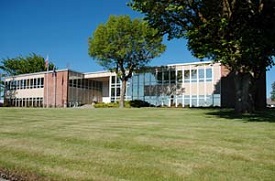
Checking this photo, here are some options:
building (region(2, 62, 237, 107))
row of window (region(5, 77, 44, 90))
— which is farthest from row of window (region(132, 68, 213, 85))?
row of window (region(5, 77, 44, 90))

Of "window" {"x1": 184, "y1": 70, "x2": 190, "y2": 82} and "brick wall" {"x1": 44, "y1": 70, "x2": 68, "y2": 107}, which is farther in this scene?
"brick wall" {"x1": 44, "y1": 70, "x2": 68, "y2": 107}

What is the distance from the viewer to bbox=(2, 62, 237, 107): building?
1571 inches

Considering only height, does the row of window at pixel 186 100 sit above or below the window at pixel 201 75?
below

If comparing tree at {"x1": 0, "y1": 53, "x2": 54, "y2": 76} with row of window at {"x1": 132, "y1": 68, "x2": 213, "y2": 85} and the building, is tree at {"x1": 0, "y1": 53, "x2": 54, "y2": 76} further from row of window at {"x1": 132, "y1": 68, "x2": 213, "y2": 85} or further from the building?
row of window at {"x1": 132, "y1": 68, "x2": 213, "y2": 85}

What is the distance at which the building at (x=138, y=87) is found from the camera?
39906mm

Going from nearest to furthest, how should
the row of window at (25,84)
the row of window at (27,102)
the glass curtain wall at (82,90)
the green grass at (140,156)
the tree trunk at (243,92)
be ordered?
the green grass at (140,156) → the tree trunk at (243,92) → the glass curtain wall at (82,90) → the row of window at (27,102) → the row of window at (25,84)

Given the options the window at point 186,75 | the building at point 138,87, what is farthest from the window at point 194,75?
the window at point 186,75

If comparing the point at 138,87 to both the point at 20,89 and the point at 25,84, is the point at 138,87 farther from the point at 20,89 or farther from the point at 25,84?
the point at 20,89

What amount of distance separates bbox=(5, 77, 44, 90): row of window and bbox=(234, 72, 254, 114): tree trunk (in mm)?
40195

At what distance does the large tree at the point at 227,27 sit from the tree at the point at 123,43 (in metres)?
17.3

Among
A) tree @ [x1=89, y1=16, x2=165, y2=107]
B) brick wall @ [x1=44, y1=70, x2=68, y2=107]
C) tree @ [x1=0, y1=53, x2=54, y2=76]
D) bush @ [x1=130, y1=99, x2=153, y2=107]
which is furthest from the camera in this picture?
tree @ [x1=0, y1=53, x2=54, y2=76]

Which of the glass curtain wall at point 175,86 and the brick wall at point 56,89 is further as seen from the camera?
the brick wall at point 56,89

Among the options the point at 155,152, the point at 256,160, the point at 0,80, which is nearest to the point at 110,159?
the point at 155,152

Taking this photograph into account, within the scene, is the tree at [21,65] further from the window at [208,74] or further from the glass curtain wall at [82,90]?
the window at [208,74]
